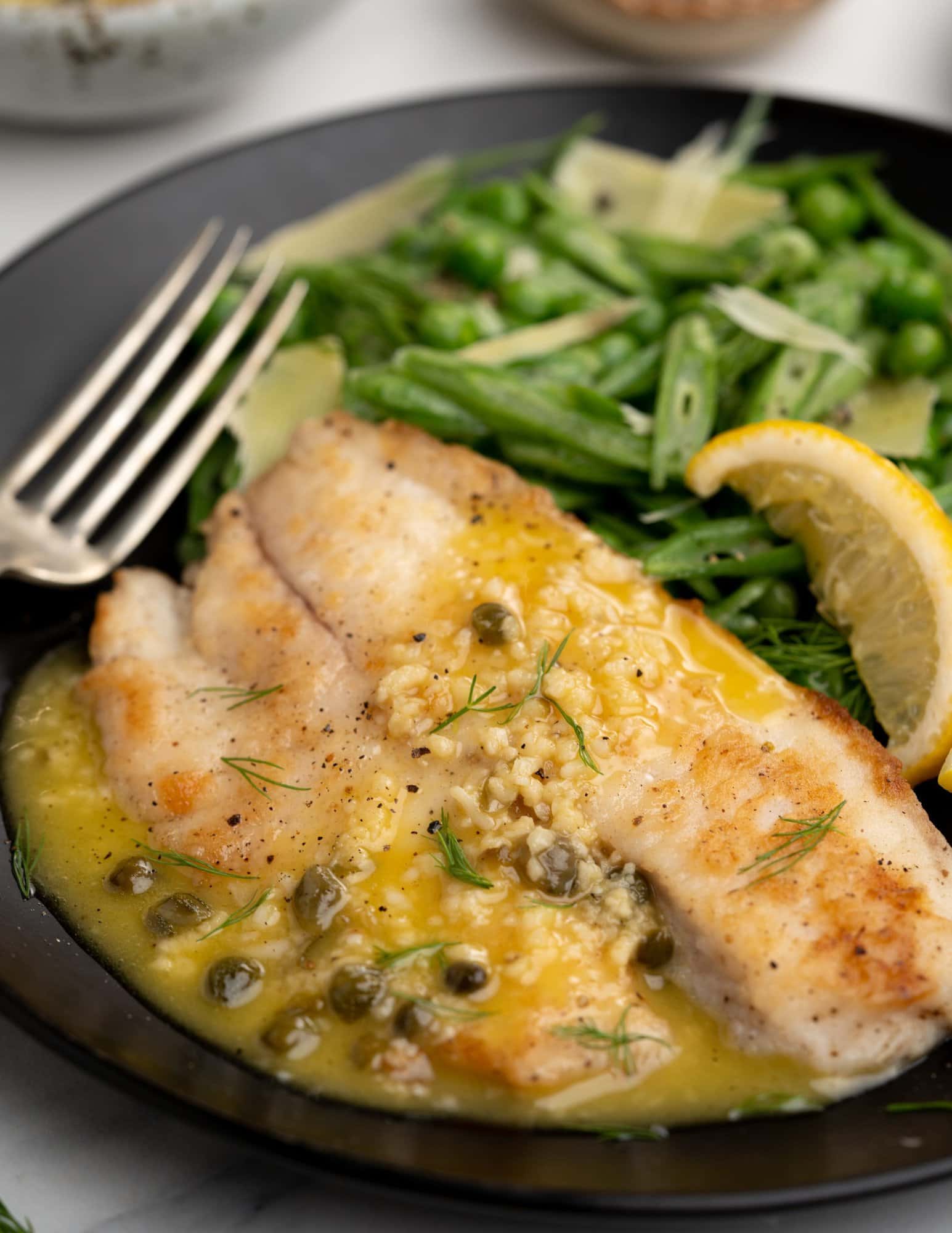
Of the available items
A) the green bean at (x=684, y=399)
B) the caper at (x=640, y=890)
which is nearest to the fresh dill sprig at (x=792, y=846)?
the caper at (x=640, y=890)

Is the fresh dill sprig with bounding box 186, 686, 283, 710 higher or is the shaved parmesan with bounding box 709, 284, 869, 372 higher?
the shaved parmesan with bounding box 709, 284, 869, 372

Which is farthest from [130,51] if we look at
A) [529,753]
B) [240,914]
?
[240,914]

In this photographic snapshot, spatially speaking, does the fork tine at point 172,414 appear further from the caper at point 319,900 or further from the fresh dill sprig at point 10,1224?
the fresh dill sprig at point 10,1224

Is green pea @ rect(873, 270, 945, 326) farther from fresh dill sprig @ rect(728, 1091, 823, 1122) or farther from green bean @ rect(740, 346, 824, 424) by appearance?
fresh dill sprig @ rect(728, 1091, 823, 1122)

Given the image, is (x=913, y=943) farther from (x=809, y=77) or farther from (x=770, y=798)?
(x=809, y=77)

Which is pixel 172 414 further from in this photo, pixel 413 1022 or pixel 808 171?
Answer: pixel 808 171

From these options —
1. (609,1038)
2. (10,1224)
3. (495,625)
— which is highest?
(495,625)

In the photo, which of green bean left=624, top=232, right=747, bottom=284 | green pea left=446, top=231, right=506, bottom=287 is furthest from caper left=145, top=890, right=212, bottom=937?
green bean left=624, top=232, right=747, bottom=284
